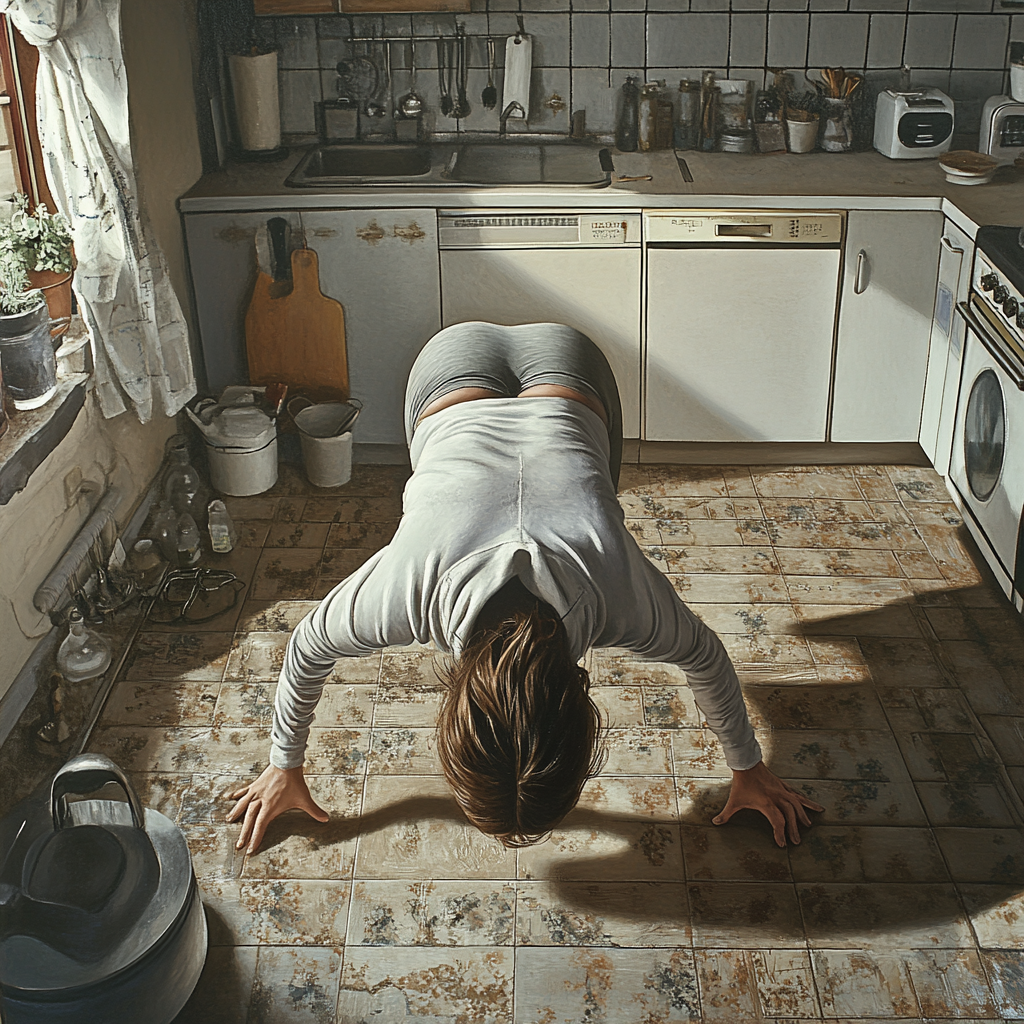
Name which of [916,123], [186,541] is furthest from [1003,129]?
[186,541]

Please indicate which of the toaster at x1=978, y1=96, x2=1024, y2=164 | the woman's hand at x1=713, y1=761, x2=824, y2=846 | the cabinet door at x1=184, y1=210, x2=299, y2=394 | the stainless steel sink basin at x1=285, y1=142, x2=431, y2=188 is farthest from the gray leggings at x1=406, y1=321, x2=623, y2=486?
the toaster at x1=978, y1=96, x2=1024, y2=164

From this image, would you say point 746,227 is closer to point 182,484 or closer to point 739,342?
point 739,342

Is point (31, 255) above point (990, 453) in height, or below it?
above

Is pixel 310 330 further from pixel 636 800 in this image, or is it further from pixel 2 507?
pixel 636 800

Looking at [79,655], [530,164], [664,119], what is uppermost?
[664,119]

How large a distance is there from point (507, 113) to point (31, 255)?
187 cm

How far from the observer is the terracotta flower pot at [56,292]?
2859 mm

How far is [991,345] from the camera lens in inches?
119

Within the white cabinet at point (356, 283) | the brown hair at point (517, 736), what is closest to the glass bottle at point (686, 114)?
the white cabinet at point (356, 283)

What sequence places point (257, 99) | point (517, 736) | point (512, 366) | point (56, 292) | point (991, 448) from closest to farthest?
point (517, 736), point (512, 366), point (56, 292), point (991, 448), point (257, 99)

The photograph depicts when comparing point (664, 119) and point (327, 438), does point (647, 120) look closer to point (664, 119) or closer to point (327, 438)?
point (664, 119)

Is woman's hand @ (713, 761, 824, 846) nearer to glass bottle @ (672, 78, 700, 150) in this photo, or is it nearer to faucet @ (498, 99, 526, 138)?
glass bottle @ (672, 78, 700, 150)

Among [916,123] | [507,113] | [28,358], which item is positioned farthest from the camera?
[507,113]

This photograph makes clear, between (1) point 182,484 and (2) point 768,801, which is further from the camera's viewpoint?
(1) point 182,484
